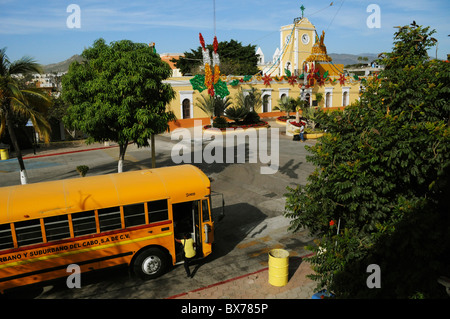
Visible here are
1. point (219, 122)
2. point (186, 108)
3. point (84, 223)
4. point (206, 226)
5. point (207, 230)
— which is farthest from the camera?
point (186, 108)

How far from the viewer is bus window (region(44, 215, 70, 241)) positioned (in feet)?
27.9

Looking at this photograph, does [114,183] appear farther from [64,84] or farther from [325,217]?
[64,84]

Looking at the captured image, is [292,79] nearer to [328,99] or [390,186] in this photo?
[328,99]

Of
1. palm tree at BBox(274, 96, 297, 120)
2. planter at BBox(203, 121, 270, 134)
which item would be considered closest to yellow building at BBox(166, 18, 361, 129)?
palm tree at BBox(274, 96, 297, 120)

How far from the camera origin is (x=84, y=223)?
884 centimetres

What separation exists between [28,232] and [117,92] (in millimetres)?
7275

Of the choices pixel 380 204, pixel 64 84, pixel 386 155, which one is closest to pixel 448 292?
pixel 380 204

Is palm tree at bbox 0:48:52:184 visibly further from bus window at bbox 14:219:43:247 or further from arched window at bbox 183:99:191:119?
arched window at bbox 183:99:191:119

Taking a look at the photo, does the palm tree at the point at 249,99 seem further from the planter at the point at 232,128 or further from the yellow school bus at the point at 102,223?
the yellow school bus at the point at 102,223

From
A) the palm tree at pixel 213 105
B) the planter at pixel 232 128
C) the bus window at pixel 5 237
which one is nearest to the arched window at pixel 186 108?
the palm tree at pixel 213 105

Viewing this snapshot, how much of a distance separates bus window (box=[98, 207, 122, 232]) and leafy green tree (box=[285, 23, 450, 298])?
482 cm

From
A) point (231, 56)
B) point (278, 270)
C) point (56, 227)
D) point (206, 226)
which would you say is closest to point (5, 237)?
point (56, 227)

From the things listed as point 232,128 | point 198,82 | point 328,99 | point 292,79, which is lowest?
point 232,128

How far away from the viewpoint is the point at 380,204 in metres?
7.00
